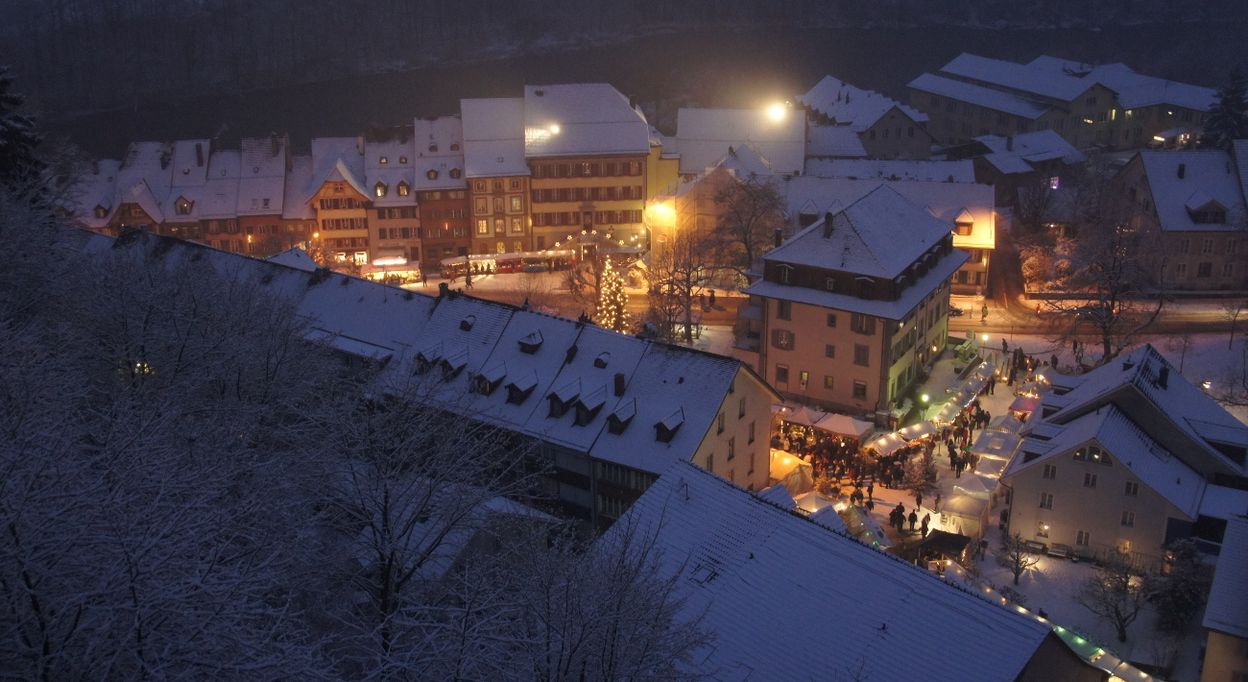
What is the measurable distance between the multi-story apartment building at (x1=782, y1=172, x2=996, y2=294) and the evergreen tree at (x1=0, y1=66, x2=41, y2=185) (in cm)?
3795

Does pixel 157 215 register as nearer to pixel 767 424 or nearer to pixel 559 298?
pixel 559 298

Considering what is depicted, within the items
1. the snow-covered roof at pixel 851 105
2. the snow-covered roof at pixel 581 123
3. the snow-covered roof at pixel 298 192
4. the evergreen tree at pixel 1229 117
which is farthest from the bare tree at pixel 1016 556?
the evergreen tree at pixel 1229 117

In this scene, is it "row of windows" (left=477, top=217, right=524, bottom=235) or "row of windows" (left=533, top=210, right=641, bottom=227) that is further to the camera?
"row of windows" (left=533, top=210, right=641, bottom=227)

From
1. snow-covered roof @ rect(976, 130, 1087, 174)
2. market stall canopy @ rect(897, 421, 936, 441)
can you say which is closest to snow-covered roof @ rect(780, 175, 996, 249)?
snow-covered roof @ rect(976, 130, 1087, 174)

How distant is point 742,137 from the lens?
76812 mm

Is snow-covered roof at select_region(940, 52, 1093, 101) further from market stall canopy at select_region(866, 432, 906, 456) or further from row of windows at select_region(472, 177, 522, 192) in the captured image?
market stall canopy at select_region(866, 432, 906, 456)

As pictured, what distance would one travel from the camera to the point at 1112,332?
52.8 meters

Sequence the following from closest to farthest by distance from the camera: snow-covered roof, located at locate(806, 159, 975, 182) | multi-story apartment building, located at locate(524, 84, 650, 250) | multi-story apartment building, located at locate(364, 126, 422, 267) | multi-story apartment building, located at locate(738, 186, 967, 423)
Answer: multi-story apartment building, located at locate(738, 186, 967, 423) < snow-covered roof, located at locate(806, 159, 975, 182) < multi-story apartment building, located at locate(364, 126, 422, 267) < multi-story apartment building, located at locate(524, 84, 650, 250)

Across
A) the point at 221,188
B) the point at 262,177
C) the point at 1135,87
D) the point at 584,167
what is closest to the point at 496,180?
the point at 584,167

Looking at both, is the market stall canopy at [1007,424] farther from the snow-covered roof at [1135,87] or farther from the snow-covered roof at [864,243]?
the snow-covered roof at [1135,87]

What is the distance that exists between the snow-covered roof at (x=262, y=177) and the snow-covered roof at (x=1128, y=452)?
5086 cm

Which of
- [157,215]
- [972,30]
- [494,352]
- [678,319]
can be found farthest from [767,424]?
[972,30]

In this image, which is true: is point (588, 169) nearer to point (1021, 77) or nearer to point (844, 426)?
point (844, 426)

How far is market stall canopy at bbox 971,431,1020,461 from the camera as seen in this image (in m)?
41.9
